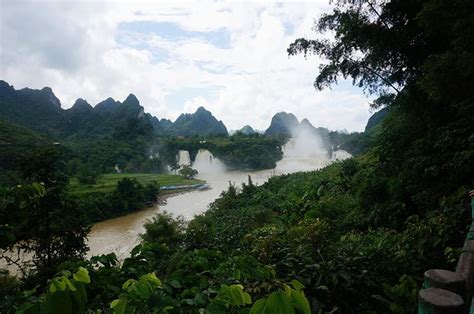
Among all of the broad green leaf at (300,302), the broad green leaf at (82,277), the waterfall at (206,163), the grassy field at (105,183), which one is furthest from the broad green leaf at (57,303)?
the waterfall at (206,163)

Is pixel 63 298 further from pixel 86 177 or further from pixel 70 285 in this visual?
pixel 86 177

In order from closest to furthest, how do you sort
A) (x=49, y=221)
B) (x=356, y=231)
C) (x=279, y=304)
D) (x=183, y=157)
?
(x=279, y=304)
(x=356, y=231)
(x=49, y=221)
(x=183, y=157)

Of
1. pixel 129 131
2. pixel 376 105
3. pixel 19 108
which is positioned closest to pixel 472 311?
pixel 376 105

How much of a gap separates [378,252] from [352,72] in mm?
6544

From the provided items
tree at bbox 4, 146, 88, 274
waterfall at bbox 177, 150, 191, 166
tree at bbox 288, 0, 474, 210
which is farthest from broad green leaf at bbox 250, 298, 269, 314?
waterfall at bbox 177, 150, 191, 166

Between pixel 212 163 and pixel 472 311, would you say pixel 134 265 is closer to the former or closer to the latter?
pixel 472 311

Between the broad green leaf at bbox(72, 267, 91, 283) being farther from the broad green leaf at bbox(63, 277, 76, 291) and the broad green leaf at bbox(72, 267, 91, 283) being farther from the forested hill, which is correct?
the forested hill

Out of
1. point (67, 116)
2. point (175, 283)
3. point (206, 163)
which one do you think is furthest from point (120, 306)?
point (67, 116)

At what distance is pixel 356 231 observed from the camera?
6965mm

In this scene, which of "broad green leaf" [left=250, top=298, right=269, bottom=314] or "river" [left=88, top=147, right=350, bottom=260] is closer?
"broad green leaf" [left=250, top=298, right=269, bottom=314]

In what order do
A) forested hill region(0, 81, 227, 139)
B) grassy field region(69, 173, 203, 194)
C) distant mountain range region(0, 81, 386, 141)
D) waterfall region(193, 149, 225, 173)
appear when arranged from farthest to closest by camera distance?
forested hill region(0, 81, 227, 139), distant mountain range region(0, 81, 386, 141), waterfall region(193, 149, 225, 173), grassy field region(69, 173, 203, 194)

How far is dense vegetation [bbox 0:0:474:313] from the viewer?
3.91 feet

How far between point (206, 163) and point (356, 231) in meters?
59.9

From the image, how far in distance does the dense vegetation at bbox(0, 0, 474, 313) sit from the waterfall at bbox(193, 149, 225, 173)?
5180 cm
